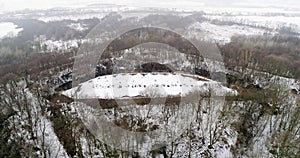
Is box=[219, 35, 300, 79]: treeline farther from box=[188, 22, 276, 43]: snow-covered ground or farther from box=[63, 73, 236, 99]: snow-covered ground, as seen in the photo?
box=[188, 22, 276, 43]: snow-covered ground

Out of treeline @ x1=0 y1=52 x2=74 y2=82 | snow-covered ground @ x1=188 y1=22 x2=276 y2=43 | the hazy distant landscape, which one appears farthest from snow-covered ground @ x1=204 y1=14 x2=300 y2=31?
treeline @ x1=0 y1=52 x2=74 y2=82

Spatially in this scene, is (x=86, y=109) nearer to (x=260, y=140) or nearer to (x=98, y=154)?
(x=98, y=154)

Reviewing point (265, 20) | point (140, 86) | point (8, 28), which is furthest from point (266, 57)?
point (8, 28)

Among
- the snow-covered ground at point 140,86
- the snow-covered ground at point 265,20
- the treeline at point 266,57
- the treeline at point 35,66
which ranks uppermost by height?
the snow-covered ground at point 265,20

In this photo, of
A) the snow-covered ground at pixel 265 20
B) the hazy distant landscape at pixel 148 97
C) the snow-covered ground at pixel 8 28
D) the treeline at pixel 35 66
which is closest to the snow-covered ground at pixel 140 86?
the hazy distant landscape at pixel 148 97

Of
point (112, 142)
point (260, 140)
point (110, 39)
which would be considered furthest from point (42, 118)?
point (110, 39)

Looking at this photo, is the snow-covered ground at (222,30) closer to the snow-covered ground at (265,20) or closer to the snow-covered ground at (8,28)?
the snow-covered ground at (265,20)

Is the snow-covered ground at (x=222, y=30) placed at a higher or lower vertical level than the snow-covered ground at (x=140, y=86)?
higher
